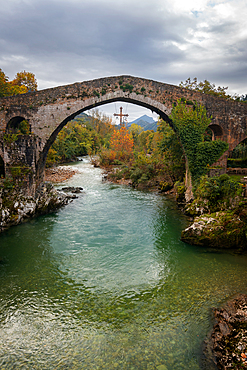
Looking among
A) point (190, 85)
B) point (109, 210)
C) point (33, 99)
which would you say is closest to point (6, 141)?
point (33, 99)

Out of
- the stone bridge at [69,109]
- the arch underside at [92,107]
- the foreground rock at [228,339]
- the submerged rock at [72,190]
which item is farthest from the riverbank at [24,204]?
the foreground rock at [228,339]

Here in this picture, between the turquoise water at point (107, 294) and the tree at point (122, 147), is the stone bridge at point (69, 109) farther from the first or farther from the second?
the tree at point (122, 147)

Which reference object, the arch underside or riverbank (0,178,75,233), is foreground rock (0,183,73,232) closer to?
riverbank (0,178,75,233)

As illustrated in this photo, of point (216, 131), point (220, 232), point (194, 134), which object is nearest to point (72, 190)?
point (194, 134)

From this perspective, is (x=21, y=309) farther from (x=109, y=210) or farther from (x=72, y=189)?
(x=72, y=189)

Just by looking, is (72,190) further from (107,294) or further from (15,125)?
(107,294)

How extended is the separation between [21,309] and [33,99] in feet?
34.2

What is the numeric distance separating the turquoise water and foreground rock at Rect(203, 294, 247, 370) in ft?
0.64

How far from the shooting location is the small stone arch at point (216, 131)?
1329 cm

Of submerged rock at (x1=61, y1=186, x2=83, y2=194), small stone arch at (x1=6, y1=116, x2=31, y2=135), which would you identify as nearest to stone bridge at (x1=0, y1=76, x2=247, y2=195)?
small stone arch at (x1=6, y1=116, x2=31, y2=135)

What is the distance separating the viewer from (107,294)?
582 centimetres

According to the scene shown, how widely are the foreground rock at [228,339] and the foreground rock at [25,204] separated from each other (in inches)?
332

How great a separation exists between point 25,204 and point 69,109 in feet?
18.0

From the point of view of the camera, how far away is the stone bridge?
11594 millimetres
